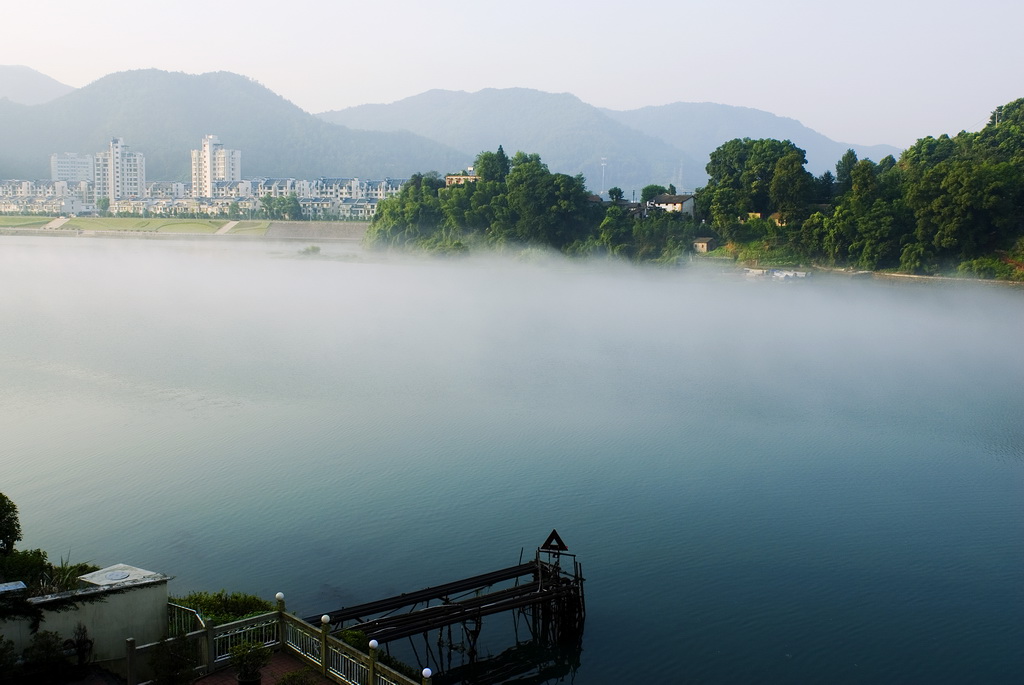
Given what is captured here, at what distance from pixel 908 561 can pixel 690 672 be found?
2.84 metres

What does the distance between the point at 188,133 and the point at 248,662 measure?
13137 cm

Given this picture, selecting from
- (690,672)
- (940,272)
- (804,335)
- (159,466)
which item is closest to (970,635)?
(690,672)

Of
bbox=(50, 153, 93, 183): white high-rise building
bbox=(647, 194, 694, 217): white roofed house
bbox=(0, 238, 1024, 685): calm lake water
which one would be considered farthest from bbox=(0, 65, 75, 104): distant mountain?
bbox=(0, 238, 1024, 685): calm lake water

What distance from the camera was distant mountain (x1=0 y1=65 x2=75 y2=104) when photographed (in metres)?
177

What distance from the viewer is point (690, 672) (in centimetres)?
630

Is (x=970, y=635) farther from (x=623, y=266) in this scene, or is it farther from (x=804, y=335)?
(x=623, y=266)

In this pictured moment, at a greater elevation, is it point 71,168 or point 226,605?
point 71,168

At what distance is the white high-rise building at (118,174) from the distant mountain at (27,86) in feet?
353

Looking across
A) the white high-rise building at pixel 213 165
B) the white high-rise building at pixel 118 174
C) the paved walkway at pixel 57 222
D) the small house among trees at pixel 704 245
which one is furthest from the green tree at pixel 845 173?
the white high-rise building at pixel 213 165

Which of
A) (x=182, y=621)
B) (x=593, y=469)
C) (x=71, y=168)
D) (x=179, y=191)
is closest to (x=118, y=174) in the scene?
(x=179, y=191)

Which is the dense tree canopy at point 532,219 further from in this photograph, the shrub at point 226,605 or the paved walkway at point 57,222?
the shrub at point 226,605

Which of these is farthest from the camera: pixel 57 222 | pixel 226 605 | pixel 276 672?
pixel 57 222

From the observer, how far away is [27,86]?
18125 centimetres

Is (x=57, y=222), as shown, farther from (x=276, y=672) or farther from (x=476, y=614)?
(x=276, y=672)
